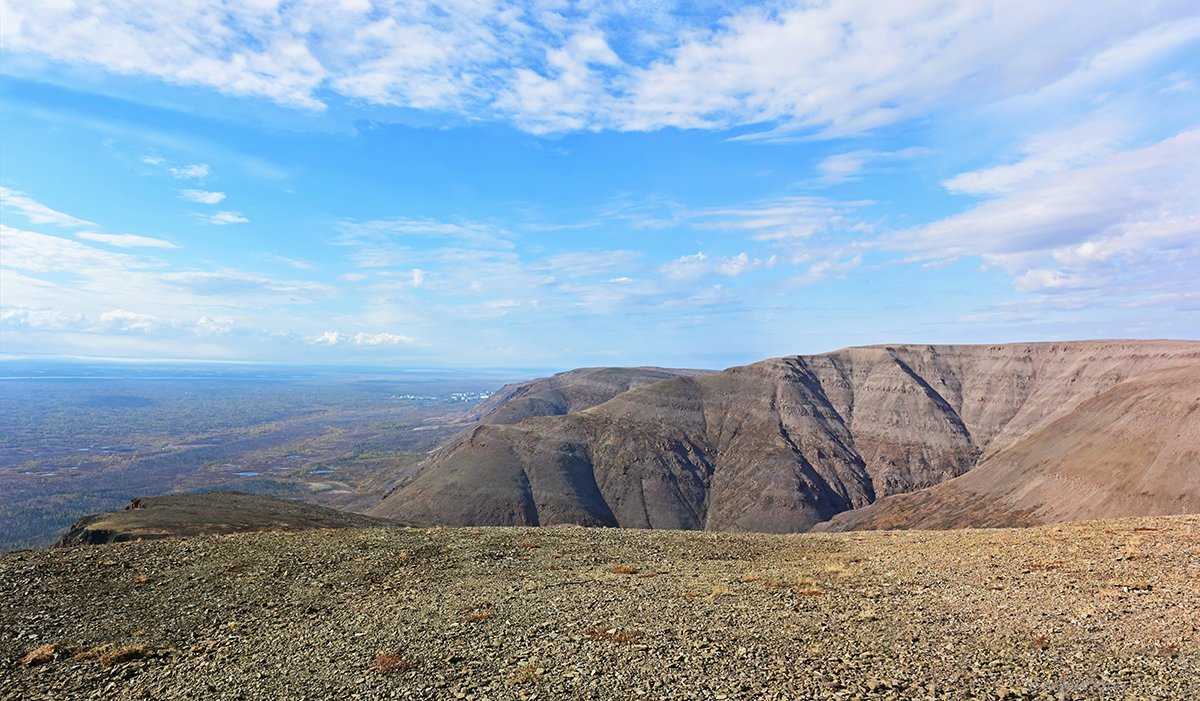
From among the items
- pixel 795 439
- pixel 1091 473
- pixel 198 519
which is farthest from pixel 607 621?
pixel 795 439

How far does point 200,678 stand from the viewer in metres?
12.7

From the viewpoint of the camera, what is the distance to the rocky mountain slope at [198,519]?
2992 cm

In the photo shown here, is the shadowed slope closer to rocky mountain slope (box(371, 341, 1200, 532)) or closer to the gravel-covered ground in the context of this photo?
rocky mountain slope (box(371, 341, 1200, 532))

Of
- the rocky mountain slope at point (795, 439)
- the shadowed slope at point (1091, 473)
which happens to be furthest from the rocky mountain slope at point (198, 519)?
the shadowed slope at point (1091, 473)

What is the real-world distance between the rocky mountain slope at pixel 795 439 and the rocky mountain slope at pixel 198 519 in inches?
1774

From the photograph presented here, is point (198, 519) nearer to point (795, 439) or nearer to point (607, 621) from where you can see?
point (607, 621)

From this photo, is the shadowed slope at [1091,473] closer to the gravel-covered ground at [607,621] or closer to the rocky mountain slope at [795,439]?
the rocky mountain slope at [795,439]

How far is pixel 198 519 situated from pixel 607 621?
31281 mm

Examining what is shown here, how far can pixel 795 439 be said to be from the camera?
12394cm

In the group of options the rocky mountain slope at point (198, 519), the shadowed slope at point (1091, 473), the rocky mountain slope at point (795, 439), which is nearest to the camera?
the rocky mountain slope at point (198, 519)

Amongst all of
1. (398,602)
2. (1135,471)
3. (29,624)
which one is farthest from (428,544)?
(1135,471)

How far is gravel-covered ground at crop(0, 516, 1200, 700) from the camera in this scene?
11281mm

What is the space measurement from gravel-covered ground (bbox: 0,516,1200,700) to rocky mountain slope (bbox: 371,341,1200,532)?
67318mm

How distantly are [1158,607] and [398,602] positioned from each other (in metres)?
21.5
